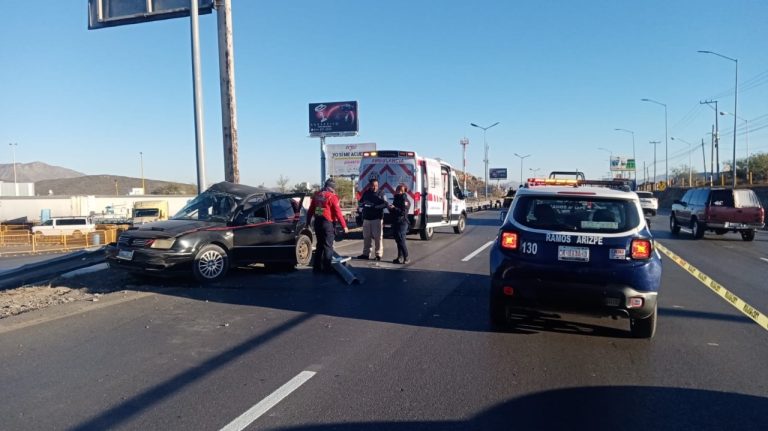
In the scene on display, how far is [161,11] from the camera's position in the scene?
12633 mm

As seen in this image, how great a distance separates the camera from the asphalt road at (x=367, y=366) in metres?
4.11

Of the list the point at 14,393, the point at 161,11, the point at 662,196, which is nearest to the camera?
the point at 14,393

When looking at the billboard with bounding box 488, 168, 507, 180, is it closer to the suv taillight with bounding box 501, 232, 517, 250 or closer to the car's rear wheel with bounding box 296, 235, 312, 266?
the car's rear wheel with bounding box 296, 235, 312, 266

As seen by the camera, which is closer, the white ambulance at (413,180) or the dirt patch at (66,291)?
the dirt patch at (66,291)

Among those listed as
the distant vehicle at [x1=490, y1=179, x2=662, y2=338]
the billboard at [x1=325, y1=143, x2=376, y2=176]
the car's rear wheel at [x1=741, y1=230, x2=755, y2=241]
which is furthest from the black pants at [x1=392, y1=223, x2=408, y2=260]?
the billboard at [x1=325, y1=143, x2=376, y2=176]

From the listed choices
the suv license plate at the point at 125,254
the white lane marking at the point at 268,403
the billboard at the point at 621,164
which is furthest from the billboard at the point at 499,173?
the white lane marking at the point at 268,403

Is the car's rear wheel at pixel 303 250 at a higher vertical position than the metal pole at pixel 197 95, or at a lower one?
lower

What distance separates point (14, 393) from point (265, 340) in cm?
232

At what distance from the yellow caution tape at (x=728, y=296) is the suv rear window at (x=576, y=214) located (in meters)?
2.60

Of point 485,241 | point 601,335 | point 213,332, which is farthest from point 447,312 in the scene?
point 485,241

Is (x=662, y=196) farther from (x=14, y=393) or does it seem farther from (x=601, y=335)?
(x=14, y=393)

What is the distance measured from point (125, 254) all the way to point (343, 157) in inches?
2074

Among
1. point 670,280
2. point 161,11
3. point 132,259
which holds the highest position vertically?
point 161,11

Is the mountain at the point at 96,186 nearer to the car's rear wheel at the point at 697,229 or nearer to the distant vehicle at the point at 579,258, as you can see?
the car's rear wheel at the point at 697,229
